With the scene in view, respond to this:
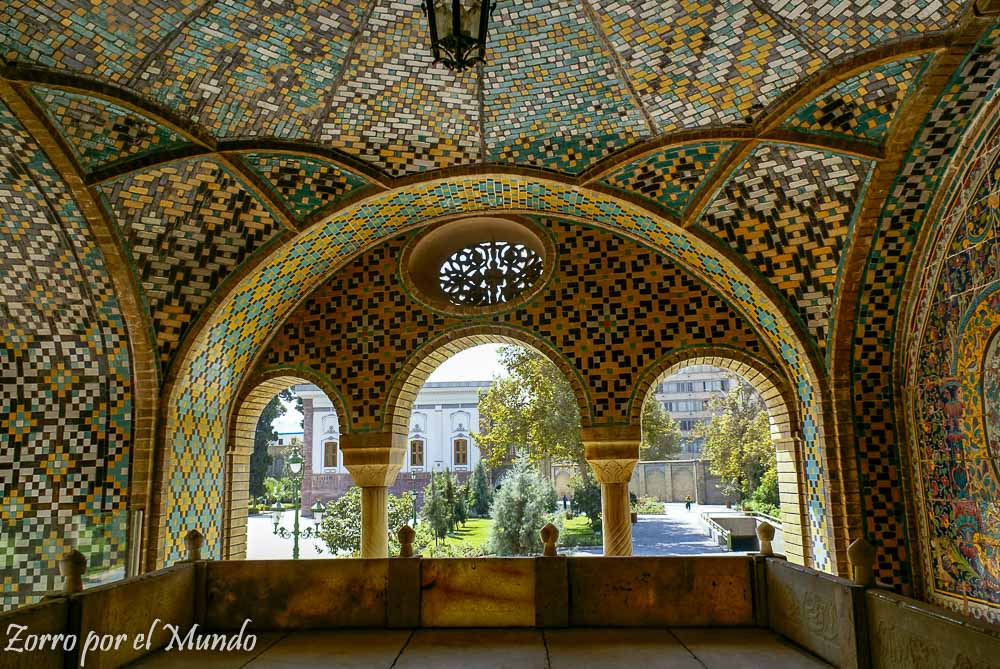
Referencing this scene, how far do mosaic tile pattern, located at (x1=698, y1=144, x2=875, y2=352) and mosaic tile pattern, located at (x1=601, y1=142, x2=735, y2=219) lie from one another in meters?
0.30

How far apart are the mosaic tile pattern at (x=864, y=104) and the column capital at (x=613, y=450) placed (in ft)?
13.2

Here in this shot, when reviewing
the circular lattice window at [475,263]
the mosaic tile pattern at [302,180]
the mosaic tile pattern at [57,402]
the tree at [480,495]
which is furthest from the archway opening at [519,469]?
the mosaic tile pattern at [302,180]

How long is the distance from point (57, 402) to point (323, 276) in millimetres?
3470

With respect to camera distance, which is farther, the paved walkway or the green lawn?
the green lawn

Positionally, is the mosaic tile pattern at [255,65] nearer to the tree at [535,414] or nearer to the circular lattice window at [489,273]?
the circular lattice window at [489,273]

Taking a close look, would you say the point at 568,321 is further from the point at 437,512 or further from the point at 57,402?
the point at 437,512

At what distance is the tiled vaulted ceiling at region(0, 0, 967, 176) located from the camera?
18.4 ft

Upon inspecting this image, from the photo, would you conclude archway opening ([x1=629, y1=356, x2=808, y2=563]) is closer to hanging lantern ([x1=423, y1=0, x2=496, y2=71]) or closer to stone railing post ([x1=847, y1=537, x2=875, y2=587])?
stone railing post ([x1=847, y1=537, x2=875, y2=587])

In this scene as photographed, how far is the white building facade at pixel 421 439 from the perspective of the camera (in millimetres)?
30656

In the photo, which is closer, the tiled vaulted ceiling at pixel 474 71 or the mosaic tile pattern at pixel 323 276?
the tiled vaulted ceiling at pixel 474 71

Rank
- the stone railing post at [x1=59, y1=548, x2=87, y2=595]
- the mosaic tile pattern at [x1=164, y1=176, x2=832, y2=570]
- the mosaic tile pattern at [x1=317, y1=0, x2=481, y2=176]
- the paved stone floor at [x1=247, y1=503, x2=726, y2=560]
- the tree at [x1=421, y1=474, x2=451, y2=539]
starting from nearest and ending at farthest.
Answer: the stone railing post at [x1=59, y1=548, x2=87, y2=595] < the mosaic tile pattern at [x1=317, y1=0, x2=481, y2=176] < the mosaic tile pattern at [x1=164, y1=176, x2=832, y2=570] < the paved stone floor at [x1=247, y1=503, x2=726, y2=560] < the tree at [x1=421, y1=474, x2=451, y2=539]

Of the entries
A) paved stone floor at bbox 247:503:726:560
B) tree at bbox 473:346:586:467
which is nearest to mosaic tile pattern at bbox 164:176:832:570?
paved stone floor at bbox 247:503:726:560

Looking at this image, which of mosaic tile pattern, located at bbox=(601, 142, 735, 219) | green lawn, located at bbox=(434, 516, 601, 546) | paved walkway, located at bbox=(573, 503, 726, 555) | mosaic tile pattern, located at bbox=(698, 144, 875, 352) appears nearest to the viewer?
mosaic tile pattern, located at bbox=(698, 144, 875, 352)

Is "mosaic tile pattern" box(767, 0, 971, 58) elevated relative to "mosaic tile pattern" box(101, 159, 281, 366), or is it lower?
elevated
